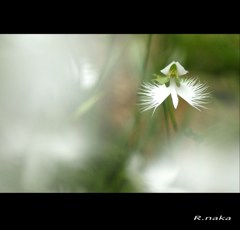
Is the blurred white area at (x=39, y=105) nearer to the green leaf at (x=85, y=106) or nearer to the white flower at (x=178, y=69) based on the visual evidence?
the green leaf at (x=85, y=106)

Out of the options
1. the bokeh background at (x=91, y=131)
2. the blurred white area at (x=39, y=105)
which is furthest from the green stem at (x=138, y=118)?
the blurred white area at (x=39, y=105)

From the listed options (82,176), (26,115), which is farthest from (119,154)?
(26,115)

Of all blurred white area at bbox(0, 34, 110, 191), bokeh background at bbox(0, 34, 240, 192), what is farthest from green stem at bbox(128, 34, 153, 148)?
blurred white area at bbox(0, 34, 110, 191)

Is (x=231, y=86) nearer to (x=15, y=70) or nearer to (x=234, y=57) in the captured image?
(x=234, y=57)

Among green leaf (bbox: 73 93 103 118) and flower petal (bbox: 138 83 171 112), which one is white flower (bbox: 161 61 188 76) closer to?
flower petal (bbox: 138 83 171 112)

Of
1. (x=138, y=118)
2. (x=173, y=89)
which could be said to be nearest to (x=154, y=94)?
(x=173, y=89)

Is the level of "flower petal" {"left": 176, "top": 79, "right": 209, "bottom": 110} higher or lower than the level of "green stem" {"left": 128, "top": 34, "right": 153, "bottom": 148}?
lower

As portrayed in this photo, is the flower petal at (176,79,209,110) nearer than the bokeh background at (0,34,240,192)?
Yes
